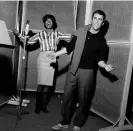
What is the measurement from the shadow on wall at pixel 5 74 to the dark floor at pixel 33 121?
37 cm

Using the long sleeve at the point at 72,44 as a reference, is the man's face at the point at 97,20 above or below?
above

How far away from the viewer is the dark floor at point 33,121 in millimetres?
2577

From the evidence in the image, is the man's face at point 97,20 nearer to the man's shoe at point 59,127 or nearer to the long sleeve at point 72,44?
the long sleeve at point 72,44

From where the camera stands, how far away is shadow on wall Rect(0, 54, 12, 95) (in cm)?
293

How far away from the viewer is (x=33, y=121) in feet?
9.23

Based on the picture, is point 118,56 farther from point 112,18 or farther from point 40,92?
point 40,92

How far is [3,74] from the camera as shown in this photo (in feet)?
9.80

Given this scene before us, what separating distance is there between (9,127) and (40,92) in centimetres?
86

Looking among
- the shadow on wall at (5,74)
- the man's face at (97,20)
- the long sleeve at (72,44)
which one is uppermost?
the man's face at (97,20)

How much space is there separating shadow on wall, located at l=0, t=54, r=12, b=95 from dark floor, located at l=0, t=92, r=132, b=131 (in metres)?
0.37

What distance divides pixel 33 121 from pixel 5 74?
2.90ft

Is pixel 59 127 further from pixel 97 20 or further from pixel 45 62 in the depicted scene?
pixel 97 20

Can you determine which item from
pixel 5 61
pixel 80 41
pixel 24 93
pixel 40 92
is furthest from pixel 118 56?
pixel 24 93

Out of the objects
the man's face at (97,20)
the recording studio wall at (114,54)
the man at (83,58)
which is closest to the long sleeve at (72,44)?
the man at (83,58)
